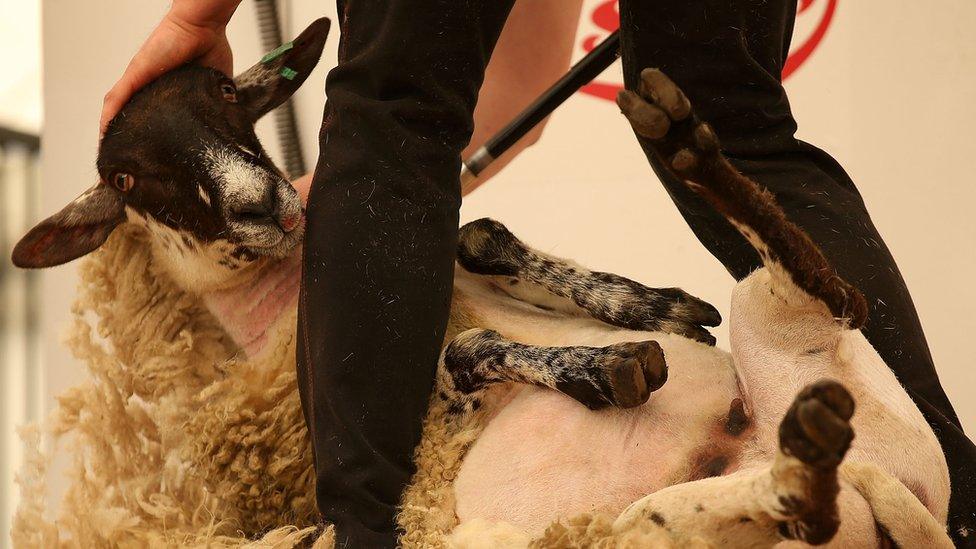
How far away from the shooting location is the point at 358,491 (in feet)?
3.79

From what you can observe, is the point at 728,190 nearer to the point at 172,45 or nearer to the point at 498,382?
the point at 498,382

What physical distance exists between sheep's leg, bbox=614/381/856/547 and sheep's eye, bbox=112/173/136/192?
100cm

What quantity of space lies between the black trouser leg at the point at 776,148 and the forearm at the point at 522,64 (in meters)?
0.64

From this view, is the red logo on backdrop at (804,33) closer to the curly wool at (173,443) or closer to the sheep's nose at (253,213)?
the sheep's nose at (253,213)

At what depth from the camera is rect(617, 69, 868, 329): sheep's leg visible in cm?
99

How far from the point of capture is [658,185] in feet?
8.84

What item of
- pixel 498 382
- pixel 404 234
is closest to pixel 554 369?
pixel 498 382

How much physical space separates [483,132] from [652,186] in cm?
79

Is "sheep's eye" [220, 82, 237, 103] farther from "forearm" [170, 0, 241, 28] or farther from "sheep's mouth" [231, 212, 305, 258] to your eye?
"sheep's mouth" [231, 212, 305, 258]

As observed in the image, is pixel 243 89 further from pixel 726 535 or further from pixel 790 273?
pixel 726 535

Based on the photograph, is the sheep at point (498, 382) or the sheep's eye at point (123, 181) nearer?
the sheep at point (498, 382)

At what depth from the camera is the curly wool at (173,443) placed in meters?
1.34

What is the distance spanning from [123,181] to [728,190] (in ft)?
3.37

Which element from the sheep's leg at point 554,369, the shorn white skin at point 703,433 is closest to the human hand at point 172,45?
the sheep's leg at point 554,369
